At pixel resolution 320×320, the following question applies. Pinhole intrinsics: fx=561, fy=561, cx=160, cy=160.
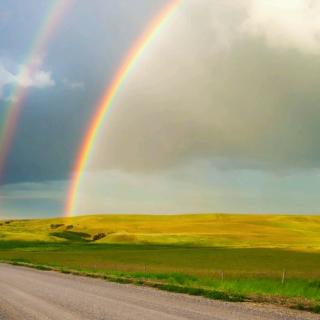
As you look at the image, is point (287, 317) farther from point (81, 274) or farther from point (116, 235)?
point (116, 235)

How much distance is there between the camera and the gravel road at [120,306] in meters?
17.5

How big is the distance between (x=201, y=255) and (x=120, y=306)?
199 feet

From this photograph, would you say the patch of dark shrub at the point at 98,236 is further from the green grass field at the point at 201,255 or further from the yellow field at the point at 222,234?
the yellow field at the point at 222,234

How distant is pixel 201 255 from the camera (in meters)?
79.9

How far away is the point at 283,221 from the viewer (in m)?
191

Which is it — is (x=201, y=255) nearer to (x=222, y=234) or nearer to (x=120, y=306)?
(x=222, y=234)

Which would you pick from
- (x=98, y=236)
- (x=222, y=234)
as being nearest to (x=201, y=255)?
(x=222, y=234)

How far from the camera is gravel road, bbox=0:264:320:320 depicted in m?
17.5

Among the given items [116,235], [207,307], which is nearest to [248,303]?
[207,307]

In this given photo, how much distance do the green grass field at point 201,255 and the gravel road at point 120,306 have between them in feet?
6.84

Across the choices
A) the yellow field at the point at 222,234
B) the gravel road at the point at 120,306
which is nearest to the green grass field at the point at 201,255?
the yellow field at the point at 222,234

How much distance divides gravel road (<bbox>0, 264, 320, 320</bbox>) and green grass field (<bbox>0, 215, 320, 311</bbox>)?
209 centimetres

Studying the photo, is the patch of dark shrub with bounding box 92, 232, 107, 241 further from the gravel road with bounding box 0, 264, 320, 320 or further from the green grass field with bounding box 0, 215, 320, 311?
the gravel road with bounding box 0, 264, 320, 320

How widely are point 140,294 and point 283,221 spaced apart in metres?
→ 172
